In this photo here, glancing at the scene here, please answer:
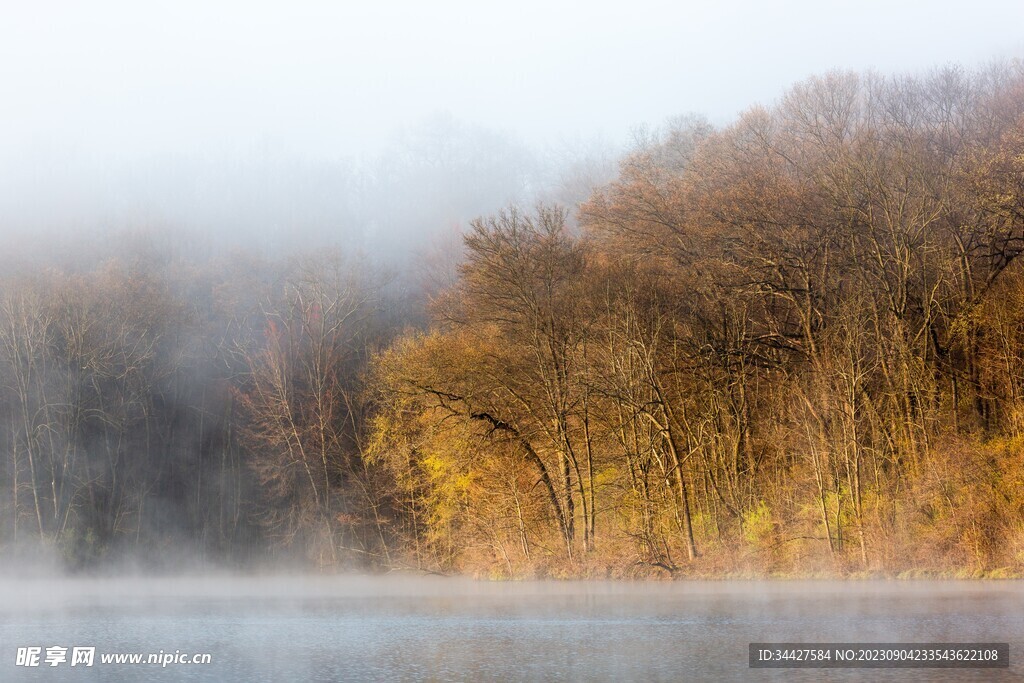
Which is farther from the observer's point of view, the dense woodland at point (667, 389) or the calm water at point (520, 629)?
the dense woodland at point (667, 389)

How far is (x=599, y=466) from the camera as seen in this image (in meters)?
39.6

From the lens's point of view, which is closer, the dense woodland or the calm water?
the calm water

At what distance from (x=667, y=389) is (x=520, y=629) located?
62.2ft

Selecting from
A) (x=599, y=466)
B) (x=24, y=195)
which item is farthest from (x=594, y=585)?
(x=24, y=195)

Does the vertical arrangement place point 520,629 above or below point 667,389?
below

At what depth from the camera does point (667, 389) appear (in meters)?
39.1

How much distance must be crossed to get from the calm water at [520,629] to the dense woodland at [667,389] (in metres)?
4.36

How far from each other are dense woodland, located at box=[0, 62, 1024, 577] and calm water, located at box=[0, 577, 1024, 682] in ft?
14.3

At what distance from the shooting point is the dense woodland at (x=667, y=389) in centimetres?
3238

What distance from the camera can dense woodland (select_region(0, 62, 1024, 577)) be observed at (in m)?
32.4

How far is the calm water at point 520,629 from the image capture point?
1568cm

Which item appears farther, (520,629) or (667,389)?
(667,389)

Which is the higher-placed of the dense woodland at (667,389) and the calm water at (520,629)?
the dense woodland at (667,389)

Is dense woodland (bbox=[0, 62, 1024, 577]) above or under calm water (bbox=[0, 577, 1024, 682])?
above
